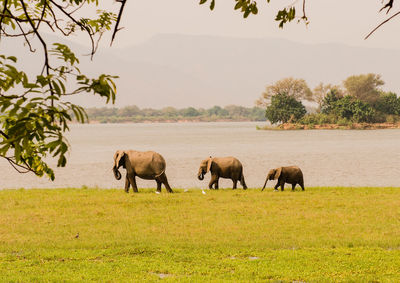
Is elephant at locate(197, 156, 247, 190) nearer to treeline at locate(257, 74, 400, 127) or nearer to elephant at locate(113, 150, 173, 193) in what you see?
elephant at locate(113, 150, 173, 193)

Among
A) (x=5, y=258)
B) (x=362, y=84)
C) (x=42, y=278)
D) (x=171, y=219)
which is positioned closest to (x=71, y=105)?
(x=42, y=278)

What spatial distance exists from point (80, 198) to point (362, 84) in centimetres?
10621

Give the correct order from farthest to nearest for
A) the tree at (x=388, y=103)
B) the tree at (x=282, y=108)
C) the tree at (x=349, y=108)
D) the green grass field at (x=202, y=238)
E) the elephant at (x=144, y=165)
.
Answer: the tree at (x=388, y=103), the tree at (x=282, y=108), the tree at (x=349, y=108), the elephant at (x=144, y=165), the green grass field at (x=202, y=238)

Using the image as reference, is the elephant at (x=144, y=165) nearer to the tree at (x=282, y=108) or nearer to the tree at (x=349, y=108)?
the tree at (x=349, y=108)

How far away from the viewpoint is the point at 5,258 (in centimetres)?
979

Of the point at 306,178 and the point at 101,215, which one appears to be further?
the point at 306,178

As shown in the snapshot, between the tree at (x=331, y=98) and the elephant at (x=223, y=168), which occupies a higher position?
the tree at (x=331, y=98)

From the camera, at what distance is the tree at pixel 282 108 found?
342 feet

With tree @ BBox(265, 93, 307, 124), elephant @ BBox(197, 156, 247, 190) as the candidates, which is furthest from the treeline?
elephant @ BBox(197, 156, 247, 190)

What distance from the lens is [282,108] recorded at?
105125 mm

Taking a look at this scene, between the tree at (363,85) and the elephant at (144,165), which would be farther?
the tree at (363,85)

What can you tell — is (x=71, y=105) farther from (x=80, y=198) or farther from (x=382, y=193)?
(x=382, y=193)

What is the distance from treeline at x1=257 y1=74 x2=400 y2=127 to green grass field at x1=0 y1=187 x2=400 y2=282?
285 ft

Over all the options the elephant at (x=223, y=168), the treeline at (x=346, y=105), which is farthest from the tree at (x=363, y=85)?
the elephant at (x=223, y=168)
